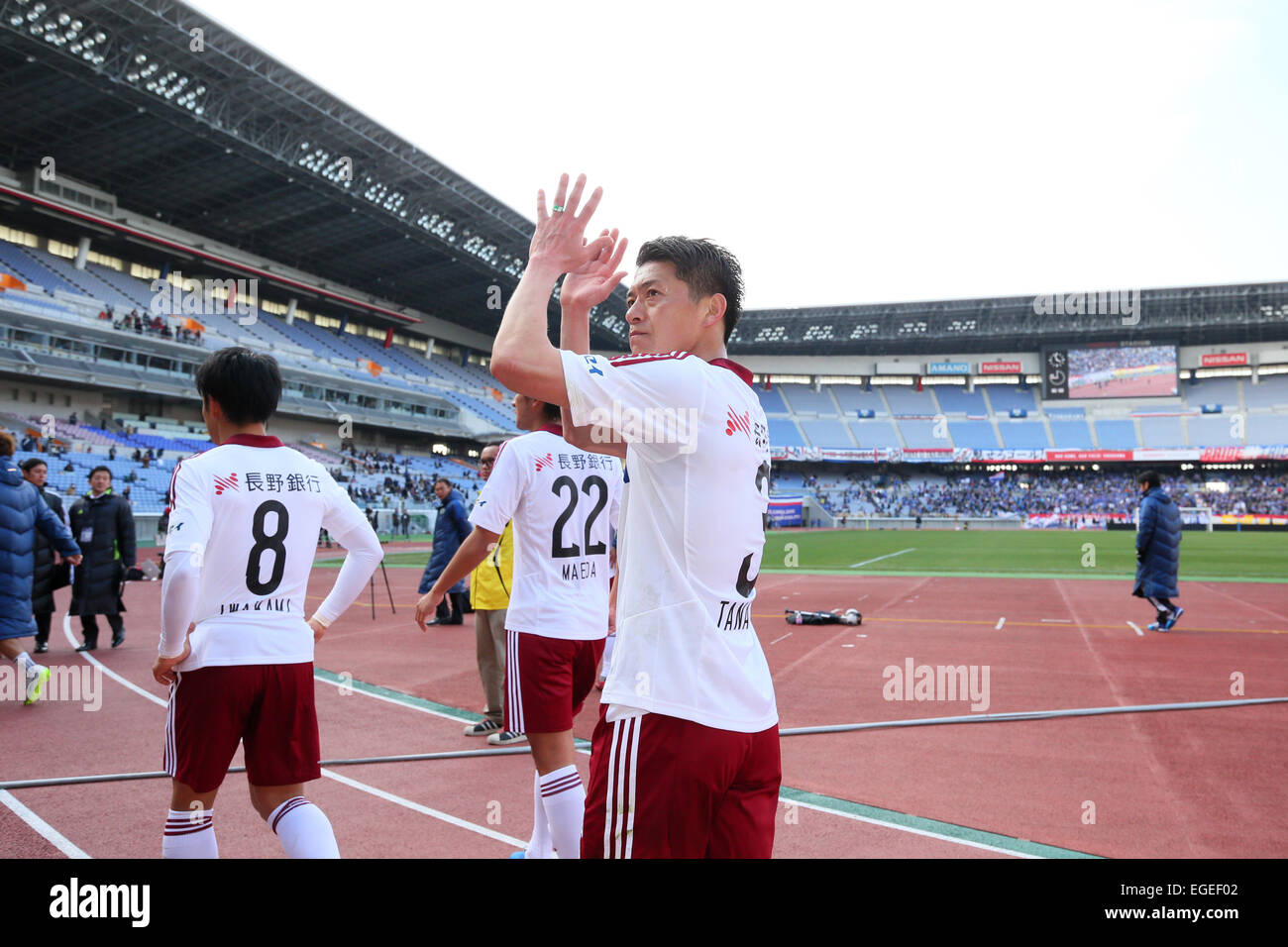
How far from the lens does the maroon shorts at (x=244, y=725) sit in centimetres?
260

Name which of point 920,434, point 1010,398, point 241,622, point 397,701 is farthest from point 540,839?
point 1010,398

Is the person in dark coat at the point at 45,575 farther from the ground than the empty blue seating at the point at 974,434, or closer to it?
closer to it

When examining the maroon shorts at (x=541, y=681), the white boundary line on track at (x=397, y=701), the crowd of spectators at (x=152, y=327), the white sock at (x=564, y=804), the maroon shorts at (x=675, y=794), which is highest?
the crowd of spectators at (x=152, y=327)

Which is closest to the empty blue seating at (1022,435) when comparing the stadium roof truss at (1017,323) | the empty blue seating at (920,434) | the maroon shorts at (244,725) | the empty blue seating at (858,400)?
the empty blue seating at (920,434)

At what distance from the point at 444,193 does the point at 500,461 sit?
4009 centimetres

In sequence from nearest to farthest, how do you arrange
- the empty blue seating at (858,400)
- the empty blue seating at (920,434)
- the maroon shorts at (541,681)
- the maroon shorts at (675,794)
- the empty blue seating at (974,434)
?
the maroon shorts at (675,794) → the maroon shorts at (541,681) → the empty blue seating at (974,434) → the empty blue seating at (920,434) → the empty blue seating at (858,400)

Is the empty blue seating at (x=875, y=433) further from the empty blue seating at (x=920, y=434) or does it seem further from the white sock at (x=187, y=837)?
the white sock at (x=187, y=837)

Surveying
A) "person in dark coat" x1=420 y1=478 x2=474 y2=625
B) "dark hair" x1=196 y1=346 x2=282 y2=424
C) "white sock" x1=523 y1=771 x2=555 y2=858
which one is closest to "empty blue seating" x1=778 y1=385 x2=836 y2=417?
"person in dark coat" x1=420 y1=478 x2=474 y2=625

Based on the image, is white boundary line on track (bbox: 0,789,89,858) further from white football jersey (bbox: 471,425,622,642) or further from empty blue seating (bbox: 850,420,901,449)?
empty blue seating (bbox: 850,420,901,449)

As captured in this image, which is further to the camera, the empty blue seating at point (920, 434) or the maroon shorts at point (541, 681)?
the empty blue seating at point (920, 434)

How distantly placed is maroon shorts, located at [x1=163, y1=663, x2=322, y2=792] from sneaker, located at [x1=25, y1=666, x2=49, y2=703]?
559 cm

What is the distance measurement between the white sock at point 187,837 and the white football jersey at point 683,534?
1760mm

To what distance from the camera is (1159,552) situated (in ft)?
34.1
